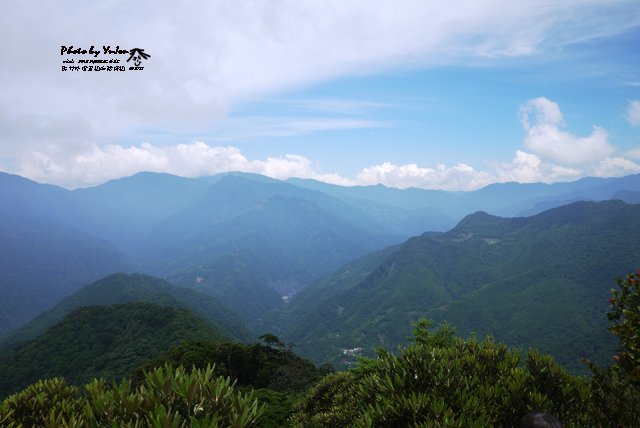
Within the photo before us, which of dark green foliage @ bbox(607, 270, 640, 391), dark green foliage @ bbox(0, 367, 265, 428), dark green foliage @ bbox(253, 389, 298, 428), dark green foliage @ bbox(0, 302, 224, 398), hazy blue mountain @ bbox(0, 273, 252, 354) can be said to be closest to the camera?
dark green foliage @ bbox(0, 367, 265, 428)

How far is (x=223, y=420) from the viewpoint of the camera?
589 cm

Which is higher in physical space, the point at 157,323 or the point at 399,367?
the point at 399,367

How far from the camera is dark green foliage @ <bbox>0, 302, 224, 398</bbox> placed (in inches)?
2633

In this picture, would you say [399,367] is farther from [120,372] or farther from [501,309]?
[501,309]

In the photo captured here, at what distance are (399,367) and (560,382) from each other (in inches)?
234

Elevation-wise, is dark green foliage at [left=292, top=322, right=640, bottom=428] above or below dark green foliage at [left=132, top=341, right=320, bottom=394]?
above

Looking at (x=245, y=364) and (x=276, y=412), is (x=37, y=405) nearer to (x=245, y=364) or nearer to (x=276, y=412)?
(x=276, y=412)

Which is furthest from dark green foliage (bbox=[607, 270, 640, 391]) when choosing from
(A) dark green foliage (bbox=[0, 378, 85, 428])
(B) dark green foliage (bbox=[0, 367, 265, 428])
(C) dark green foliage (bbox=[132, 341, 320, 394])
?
(C) dark green foliage (bbox=[132, 341, 320, 394])

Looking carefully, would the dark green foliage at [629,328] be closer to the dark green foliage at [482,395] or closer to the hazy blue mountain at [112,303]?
the dark green foliage at [482,395]

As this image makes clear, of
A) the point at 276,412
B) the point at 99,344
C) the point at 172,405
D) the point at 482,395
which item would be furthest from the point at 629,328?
the point at 99,344

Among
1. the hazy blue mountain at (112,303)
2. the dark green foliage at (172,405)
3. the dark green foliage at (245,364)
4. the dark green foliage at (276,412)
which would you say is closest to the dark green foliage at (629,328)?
the dark green foliage at (172,405)

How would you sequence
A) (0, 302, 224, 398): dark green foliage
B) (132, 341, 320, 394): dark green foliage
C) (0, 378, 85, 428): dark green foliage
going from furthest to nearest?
1. (0, 302, 224, 398): dark green foliage
2. (132, 341, 320, 394): dark green foliage
3. (0, 378, 85, 428): dark green foliage

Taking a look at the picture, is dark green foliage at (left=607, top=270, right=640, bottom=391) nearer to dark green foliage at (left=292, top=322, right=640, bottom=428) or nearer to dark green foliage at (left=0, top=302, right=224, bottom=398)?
dark green foliage at (left=292, top=322, right=640, bottom=428)

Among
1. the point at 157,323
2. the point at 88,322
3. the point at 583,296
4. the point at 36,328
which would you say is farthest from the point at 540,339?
the point at 36,328
